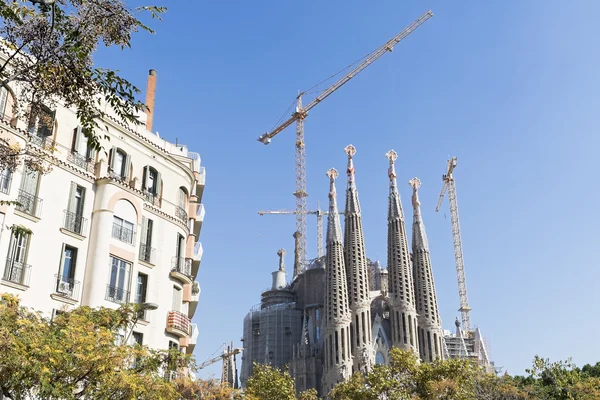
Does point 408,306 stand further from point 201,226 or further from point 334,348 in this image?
point 201,226

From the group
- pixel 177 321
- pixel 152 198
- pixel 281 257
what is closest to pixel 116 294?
pixel 177 321

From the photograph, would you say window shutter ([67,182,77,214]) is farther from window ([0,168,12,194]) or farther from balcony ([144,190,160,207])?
balcony ([144,190,160,207])

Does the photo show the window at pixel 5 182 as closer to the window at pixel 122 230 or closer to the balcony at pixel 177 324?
the window at pixel 122 230

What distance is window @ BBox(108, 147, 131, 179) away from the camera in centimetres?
2192

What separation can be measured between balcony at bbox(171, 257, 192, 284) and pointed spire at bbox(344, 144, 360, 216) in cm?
4806

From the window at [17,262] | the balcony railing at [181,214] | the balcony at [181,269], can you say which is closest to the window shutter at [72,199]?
the window at [17,262]

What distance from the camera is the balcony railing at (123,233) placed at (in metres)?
21.0

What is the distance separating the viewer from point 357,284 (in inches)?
2657

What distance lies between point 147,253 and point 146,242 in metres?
0.42

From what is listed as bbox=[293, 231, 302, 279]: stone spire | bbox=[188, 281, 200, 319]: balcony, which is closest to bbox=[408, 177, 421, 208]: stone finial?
bbox=[293, 231, 302, 279]: stone spire

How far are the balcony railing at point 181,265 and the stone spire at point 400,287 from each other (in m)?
45.5

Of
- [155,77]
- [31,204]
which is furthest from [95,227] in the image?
[155,77]

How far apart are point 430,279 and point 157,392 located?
58.8 meters

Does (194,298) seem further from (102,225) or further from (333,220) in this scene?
(333,220)
